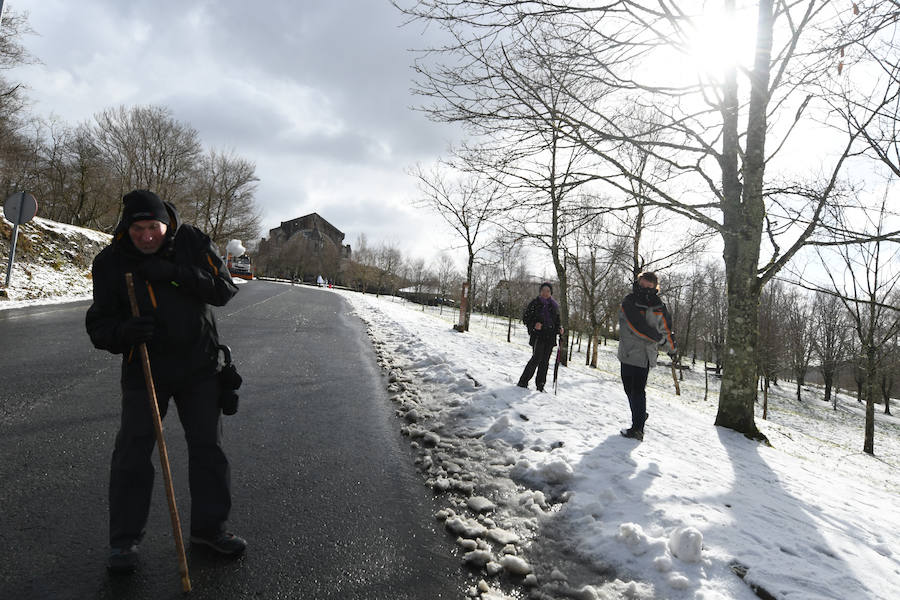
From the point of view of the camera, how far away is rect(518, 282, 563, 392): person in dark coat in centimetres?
689

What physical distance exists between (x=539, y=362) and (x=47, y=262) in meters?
18.1

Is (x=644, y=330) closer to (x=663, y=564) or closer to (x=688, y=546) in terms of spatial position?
(x=688, y=546)

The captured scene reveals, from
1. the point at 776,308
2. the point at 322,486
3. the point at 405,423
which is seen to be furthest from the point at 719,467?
the point at 776,308

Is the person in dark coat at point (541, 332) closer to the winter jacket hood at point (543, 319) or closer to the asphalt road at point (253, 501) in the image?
the winter jacket hood at point (543, 319)

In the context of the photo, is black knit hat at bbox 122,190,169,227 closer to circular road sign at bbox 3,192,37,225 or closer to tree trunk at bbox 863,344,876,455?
circular road sign at bbox 3,192,37,225

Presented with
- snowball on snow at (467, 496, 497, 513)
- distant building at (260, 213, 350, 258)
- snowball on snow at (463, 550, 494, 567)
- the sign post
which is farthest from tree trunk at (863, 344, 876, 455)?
distant building at (260, 213, 350, 258)

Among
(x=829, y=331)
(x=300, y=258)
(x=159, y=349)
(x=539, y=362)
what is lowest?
(x=539, y=362)

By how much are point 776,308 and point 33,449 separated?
47.7m

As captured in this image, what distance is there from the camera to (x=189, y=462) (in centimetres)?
226

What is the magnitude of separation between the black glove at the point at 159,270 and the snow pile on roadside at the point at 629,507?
2.27m

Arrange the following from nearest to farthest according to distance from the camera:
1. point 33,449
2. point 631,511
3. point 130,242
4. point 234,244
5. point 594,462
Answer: point 130,242, point 631,511, point 33,449, point 594,462, point 234,244

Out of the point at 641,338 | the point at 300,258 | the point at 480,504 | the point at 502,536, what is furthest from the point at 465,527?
the point at 300,258

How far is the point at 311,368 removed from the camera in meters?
7.06

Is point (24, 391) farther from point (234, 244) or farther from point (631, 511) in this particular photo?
point (234, 244)
